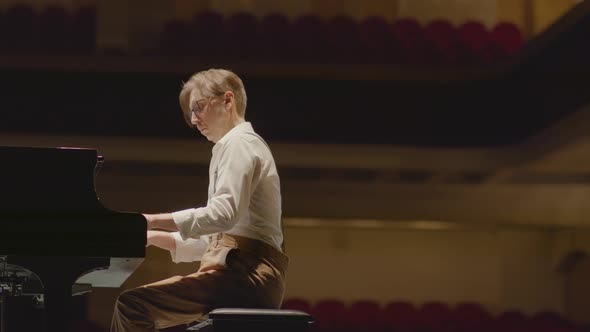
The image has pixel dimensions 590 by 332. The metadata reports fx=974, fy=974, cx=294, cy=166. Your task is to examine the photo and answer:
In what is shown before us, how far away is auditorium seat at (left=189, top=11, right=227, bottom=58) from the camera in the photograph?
6.91m

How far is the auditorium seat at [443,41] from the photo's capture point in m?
7.11

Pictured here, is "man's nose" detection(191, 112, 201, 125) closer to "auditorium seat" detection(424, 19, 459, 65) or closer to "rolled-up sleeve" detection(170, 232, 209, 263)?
"rolled-up sleeve" detection(170, 232, 209, 263)


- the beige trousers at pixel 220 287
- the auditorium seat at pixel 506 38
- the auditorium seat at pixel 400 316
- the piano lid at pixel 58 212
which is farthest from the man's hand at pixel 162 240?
the auditorium seat at pixel 506 38

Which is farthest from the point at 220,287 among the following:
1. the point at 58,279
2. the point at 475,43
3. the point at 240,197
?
the point at 475,43

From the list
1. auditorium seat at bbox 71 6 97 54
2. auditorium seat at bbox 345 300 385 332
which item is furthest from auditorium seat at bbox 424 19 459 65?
auditorium seat at bbox 71 6 97 54

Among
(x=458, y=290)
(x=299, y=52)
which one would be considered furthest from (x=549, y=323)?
(x=299, y=52)

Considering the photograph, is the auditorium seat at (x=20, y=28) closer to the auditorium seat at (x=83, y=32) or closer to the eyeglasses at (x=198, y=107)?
the auditorium seat at (x=83, y=32)

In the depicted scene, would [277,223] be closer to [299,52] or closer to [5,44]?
[299,52]

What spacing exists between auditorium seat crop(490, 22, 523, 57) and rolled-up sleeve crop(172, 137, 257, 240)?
4.98 metres

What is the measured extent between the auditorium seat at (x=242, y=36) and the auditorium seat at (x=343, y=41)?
0.54 meters

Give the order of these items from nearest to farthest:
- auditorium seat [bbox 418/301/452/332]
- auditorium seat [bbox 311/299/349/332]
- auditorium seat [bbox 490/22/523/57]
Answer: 1. auditorium seat [bbox 311/299/349/332]
2. auditorium seat [bbox 418/301/452/332]
3. auditorium seat [bbox 490/22/523/57]

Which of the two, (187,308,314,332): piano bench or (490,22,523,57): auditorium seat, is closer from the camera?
(187,308,314,332): piano bench

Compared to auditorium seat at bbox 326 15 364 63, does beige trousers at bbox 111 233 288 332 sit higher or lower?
lower

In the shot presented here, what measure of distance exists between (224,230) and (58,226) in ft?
1.47
